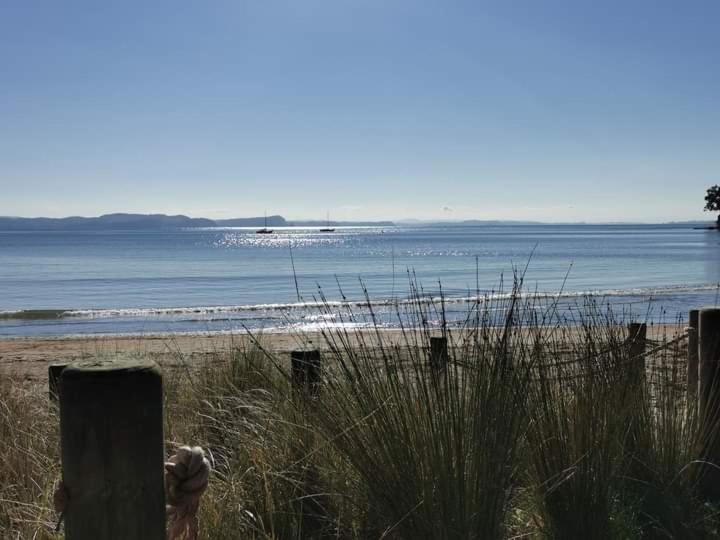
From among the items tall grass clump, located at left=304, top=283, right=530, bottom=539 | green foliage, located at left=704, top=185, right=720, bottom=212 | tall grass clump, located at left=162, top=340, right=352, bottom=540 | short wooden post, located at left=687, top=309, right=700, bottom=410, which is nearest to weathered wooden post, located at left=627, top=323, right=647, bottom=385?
short wooden post, located at left=687, top=309, right=700, bottom=410

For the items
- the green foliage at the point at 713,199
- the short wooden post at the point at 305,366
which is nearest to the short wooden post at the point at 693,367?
the short wooden post at the point at 305,366

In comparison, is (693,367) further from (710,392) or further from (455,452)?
(455,452)

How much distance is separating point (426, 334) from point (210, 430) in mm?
1860

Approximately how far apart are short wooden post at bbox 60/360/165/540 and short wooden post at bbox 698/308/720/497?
10.8ft

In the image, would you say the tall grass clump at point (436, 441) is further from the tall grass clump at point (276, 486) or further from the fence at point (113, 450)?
the fence at point (113, 450)

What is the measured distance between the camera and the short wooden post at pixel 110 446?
1532mm

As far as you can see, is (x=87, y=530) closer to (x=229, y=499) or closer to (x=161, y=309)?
(x=229, y=499)

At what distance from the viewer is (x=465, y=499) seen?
269 centimetres

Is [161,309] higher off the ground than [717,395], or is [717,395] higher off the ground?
[717,395]

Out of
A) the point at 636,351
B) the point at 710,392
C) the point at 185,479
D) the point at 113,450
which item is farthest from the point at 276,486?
the point at 710,392

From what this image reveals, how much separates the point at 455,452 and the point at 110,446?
58.4 inches

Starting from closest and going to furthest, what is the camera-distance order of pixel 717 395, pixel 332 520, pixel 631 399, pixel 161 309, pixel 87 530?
pixel 87 530, pixel 332 520, pixel 631 399, pixel 717 395, pixel 161 309

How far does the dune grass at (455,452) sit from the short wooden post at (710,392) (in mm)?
123

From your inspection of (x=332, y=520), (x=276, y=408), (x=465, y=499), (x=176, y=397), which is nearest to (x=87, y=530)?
(x=465, y=499)
